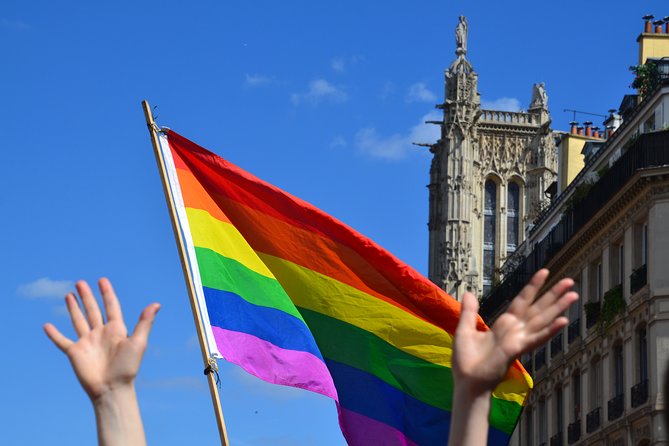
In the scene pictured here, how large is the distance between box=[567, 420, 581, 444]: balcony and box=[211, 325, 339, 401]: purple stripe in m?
23.2

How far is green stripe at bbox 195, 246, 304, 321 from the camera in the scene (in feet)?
48.5

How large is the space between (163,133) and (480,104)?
3217 inches

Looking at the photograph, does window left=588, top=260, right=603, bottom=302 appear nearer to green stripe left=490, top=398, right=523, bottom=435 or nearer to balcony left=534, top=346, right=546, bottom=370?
balcony left=534, top=346, right=546, bottom=370

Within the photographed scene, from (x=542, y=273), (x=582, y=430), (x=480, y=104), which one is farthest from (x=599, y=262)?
(x=480, y=104)

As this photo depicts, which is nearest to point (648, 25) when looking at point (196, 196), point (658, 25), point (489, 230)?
point (658, 25)

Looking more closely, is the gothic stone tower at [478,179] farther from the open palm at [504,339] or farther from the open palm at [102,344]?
the open palm at [504,339]

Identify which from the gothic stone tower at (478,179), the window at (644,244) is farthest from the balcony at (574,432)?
the gothic stone tower at (478,179)

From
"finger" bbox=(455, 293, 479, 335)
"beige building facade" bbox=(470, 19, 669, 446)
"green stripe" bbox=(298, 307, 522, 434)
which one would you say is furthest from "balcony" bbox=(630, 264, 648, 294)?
"finger" bbox=(455, 293, 479, 335)

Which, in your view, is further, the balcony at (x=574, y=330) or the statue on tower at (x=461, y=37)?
the statue on tower at (x=461, y=37)

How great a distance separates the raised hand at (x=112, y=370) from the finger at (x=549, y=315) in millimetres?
1283

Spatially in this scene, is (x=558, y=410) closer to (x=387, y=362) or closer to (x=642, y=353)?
(x=642, y=353)

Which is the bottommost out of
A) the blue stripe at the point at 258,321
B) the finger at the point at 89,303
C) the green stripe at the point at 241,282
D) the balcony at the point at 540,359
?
the finger at the point at 89,303

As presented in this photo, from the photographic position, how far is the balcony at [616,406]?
109ft

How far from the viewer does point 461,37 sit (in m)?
93.4
